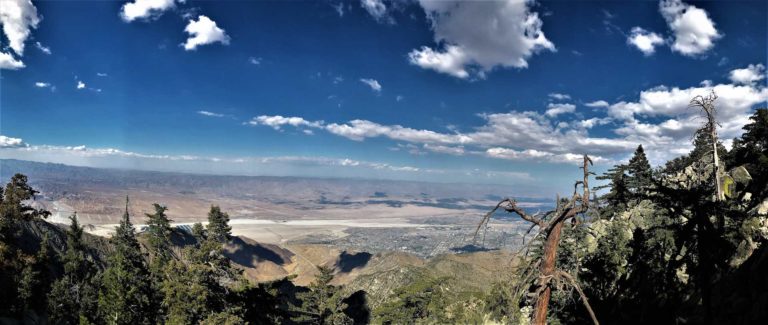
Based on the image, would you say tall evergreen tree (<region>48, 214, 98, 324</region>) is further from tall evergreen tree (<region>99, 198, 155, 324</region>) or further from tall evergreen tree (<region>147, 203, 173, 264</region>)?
tall evergreen tree (<region>147, 203, 173, 264</region>)

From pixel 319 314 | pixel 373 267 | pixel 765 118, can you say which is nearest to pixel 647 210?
pixel 765 118

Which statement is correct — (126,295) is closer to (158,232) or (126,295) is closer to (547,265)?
(158,232)

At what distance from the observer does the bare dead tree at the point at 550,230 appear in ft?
29.6

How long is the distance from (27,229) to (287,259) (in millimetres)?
116278

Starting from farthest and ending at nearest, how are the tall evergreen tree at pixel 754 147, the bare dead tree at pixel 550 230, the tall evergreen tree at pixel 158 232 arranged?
the tall evergreen tree at pixel 158 232 → the tall evergreen tree at pixel 754 147 → the bare dead tree at pixel 550 230

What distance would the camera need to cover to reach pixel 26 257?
41531mm

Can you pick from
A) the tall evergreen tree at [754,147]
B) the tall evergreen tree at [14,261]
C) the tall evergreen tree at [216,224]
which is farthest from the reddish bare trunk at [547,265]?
the tall evergreen tree at [216,224]

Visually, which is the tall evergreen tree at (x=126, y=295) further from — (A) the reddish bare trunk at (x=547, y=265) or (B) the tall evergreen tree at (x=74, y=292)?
(A) the reddish bare trunk at (x=547, y=265)

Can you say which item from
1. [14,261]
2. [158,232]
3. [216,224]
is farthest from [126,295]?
[216,224]

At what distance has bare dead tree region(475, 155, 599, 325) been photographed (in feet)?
29.6

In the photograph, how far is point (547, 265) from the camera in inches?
381

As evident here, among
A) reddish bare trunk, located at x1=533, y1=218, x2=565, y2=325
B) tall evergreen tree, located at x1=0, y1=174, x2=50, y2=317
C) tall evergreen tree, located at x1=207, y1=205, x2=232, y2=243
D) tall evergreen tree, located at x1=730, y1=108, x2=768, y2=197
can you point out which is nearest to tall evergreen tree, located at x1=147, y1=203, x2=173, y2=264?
tall evergreen tree, located at x1=207, y1=205, x2=232, y2=243

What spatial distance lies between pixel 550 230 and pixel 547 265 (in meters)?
0.86

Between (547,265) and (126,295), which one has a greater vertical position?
(547,265)
